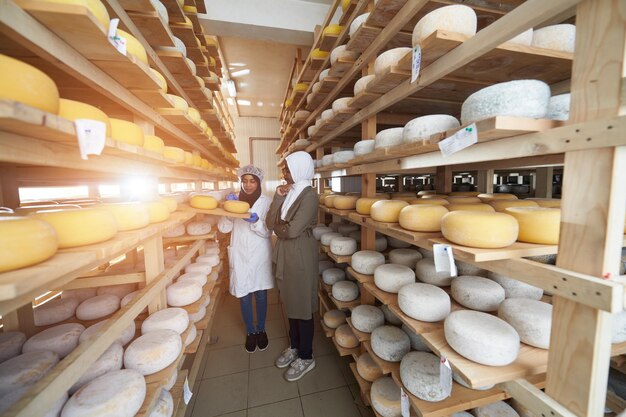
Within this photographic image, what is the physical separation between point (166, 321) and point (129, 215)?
745mm

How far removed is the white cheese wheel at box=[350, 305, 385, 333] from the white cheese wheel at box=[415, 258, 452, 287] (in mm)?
463

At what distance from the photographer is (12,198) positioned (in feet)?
3.87

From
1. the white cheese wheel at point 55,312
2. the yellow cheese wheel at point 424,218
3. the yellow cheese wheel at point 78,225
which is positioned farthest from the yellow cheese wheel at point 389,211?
the white cheese wheel at point 55,312

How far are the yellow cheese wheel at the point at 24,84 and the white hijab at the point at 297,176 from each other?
1585 millimetres

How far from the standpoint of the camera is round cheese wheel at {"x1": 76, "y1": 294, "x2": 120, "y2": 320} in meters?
1.43

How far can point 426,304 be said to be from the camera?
1.24m

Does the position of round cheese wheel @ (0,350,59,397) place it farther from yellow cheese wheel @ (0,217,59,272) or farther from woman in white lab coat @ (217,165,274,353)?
woman in white lab coat @ (217,165,274,353)

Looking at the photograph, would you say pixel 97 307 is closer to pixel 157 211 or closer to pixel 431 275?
pixel 157 211

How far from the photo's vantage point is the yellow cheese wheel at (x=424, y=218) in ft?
3.90

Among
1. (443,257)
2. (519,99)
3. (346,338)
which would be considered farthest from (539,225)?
(346,338)

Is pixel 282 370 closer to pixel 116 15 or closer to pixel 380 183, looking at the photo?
pixel 116 15

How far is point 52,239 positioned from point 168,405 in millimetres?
1140

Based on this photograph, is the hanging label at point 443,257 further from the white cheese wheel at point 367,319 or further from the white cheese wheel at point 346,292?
the white cheese wheel at point 346,292

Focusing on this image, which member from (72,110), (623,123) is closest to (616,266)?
(623,123)
